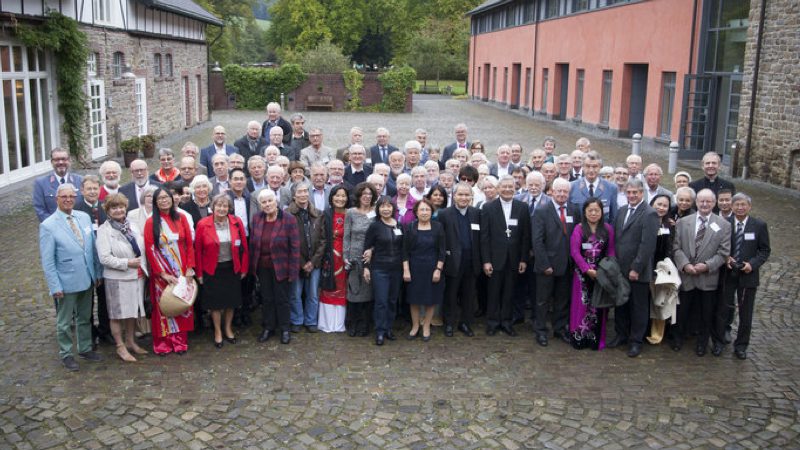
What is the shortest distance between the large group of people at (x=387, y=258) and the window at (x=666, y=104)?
1714 cm

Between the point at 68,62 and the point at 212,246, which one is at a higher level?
the point at 68,62

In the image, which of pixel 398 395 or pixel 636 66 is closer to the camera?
pixel 398 395

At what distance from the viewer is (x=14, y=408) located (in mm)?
6211

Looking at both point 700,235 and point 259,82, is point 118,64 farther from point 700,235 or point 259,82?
point 259,82

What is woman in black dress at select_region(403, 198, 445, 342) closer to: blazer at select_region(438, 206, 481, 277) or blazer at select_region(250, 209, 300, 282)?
blazer at select_region(438, 206, 481, 277)

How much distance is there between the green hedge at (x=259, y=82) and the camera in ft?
147

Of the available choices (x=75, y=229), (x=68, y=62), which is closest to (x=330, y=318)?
(x=75, y=229)

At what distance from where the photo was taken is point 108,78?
21266 mm

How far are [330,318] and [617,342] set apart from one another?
10.3 ft

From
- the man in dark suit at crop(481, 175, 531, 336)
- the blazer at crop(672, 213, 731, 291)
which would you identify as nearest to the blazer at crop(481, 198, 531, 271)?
the man in dark suit at crop(481, 175, 531, 336)

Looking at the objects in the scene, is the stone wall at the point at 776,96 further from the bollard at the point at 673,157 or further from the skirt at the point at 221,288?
the skirt at the point at 221,288

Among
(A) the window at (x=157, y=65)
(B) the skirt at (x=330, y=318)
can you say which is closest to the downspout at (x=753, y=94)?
(B) the skirt at (x=330, y=318)

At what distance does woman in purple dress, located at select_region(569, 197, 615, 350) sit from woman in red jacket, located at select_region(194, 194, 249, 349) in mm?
3463

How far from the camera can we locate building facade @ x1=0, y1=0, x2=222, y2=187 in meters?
16.3
